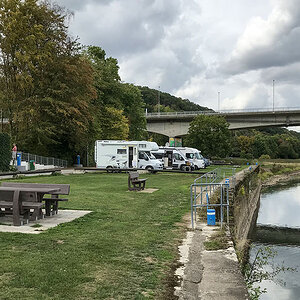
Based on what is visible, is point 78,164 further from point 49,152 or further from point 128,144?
point 128,144

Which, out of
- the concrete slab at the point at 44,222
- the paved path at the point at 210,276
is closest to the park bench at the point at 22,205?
the concrete slab at the point at 44,222

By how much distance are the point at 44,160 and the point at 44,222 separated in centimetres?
3024

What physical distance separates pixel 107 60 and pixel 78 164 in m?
16.1

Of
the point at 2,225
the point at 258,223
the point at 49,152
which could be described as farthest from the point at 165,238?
the point at 49,152

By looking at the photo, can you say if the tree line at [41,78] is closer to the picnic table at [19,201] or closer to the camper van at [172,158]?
the camper van at [172,158]

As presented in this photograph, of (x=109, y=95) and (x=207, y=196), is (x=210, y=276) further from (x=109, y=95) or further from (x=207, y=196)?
(x=109, y=95)

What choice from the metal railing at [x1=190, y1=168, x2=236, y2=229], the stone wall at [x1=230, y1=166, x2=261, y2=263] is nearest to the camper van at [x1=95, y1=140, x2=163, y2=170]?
the stone wall at [x1=230, y1=166, x2=261, y2=263]

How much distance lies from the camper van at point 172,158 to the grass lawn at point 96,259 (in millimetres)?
29584

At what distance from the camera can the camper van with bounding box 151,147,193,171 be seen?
4038cm

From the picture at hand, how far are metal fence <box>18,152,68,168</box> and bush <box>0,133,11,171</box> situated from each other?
467cm

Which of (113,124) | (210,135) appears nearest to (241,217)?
(113,124)

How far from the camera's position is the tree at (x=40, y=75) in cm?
3481

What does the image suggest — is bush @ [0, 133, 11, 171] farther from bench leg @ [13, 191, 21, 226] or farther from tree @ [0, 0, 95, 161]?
bench leg @ [13, 191, 21, 226]

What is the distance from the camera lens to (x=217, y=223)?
994 cm
